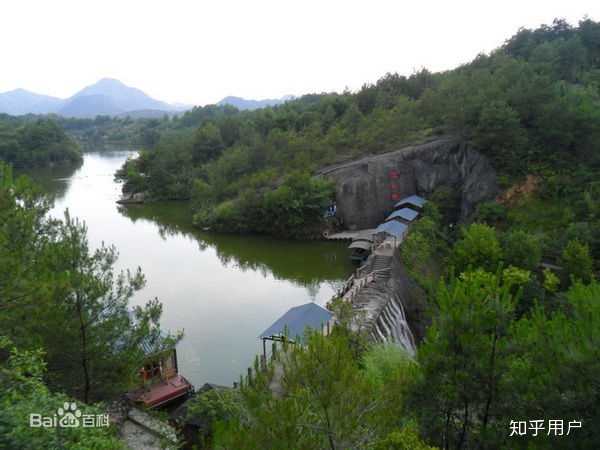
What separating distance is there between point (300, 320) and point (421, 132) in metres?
21.9

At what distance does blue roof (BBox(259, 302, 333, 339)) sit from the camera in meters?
11.1

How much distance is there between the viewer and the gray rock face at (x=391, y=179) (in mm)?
26516

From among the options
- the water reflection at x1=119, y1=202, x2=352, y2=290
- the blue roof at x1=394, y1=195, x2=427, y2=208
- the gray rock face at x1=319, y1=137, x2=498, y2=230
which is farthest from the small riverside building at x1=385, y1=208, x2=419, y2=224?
the gray rock face at x1=319, y1=137, x2=498, y2=230

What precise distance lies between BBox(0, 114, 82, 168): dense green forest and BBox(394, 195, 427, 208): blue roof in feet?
174

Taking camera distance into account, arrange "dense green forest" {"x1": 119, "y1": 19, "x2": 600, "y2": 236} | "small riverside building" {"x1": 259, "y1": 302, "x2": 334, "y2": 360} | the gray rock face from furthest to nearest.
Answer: the gray rock face
"dense green forest" {"x1": 119, "y1": 19, "x2": 600, "y2": 236}
"small riverside building" {"x1": 259, "y1": 302, "x2": 334, "y2": 360}

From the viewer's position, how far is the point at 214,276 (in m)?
19.7

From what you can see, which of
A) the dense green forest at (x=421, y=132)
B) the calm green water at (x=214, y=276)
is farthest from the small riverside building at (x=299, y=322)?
the dense green forest at (x=421, y=132)

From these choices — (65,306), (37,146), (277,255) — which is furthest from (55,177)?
(65,306)

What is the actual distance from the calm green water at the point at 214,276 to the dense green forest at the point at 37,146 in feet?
103

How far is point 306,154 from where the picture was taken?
30.0 metres

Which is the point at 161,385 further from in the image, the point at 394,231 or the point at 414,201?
the point at 414,201

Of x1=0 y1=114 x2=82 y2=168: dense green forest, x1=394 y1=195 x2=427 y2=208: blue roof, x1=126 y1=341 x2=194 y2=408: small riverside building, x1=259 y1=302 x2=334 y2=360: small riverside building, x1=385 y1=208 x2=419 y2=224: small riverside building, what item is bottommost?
x1=126 y1=341 x2=194 y2=408: small riverside building

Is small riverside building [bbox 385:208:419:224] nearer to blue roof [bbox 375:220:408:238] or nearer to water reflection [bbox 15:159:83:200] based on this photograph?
blue roof [bbox 375:220:408:238]

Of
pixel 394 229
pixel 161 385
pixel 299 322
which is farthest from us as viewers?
pixel 394 229
